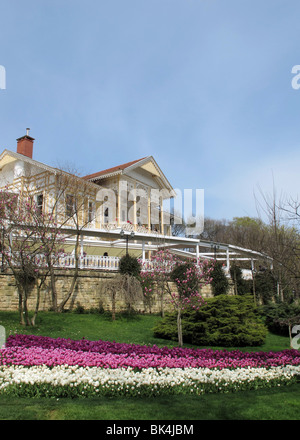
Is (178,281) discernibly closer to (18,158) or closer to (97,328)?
(97,328)

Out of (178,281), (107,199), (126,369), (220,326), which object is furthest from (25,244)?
(107,199)

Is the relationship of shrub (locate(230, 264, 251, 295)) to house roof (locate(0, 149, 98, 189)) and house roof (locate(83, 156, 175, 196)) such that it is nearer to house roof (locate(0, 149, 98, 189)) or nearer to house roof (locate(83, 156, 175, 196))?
house roof (locate(0, 149, 98, 189))

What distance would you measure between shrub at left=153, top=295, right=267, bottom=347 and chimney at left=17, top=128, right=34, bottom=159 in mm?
16995

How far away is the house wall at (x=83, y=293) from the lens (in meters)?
13.9

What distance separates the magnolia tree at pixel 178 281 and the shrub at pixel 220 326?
433mm

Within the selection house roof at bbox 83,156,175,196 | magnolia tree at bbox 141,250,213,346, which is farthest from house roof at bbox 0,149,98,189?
magnolia tree at bbox 141,250,213,346

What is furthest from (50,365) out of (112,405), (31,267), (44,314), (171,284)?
(171,284)

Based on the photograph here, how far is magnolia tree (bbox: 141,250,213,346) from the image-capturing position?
11.2 meters

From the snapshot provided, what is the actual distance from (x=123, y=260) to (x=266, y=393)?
35.0 ft

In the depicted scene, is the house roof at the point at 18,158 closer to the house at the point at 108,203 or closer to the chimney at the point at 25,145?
the house at the point at 108,203

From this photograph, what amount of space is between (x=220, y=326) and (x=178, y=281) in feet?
6.34

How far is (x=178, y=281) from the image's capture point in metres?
12.0

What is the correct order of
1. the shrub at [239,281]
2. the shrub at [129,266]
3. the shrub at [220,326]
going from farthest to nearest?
the shrub at [239,281] < the shrub at [129,266] < the shrub at [220,326]

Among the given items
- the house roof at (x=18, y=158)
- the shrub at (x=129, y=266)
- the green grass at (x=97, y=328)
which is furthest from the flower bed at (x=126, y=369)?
the house roof at (x=18, y=158)
